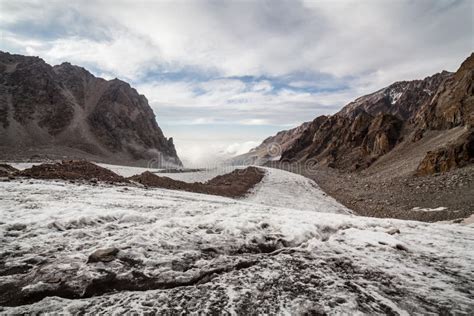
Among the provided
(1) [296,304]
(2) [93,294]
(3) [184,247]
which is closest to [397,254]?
(1) [296,304]

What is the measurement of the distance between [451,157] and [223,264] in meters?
33.0

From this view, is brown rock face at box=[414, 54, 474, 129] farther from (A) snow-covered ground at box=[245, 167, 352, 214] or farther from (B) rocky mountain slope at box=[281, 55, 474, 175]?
(A) snow-covered ground at box=[245, 167, 352, 214]

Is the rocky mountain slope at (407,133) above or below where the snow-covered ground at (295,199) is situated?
above

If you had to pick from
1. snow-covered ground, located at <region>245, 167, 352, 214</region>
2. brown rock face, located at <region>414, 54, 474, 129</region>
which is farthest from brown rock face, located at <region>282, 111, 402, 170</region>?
snow-covered ground, located at <region>245, 167, 352, 214</region>

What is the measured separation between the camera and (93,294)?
14.6 feet

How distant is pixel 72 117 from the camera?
331ft

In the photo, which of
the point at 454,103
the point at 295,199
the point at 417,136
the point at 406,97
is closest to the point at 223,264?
the point at 295,199

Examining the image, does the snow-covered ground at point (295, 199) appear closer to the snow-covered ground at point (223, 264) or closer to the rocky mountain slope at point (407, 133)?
the snow-covered ground at point (223, 264)

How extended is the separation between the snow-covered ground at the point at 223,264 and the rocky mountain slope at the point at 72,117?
7891 cm

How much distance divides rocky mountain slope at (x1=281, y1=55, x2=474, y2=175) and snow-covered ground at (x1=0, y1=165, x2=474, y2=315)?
2607 centimetres

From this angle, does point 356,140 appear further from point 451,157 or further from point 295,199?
point 295,199

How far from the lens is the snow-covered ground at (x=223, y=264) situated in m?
4.37

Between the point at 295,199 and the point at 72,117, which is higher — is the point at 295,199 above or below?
below

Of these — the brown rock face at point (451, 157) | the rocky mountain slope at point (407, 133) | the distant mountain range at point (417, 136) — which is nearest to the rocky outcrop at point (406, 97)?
the rocky mountain slope at point (407, 133)
